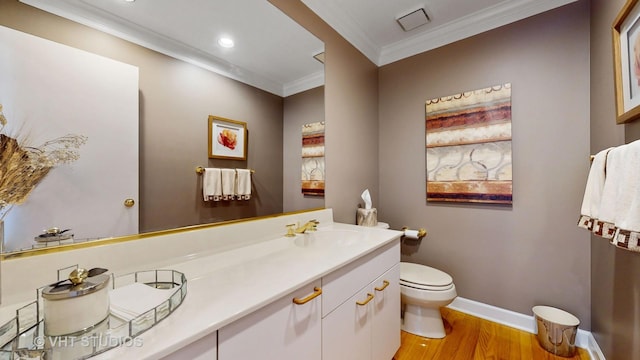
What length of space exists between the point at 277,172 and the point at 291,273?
29.0 inches

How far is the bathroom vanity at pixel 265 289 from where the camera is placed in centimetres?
58

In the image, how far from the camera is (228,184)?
47.5 inches

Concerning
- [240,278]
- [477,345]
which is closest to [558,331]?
[477,345]

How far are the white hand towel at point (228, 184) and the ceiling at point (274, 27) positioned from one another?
0.49 meters

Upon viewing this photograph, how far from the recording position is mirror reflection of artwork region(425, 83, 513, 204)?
5.87ft

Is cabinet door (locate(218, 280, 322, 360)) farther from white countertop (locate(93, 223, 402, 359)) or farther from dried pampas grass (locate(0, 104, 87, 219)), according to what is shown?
dried pampas grass (locate(0, 104, 87, 219))

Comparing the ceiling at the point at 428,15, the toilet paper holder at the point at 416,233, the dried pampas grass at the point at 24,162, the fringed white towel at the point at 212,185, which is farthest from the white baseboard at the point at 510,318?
the dried pampas grass at the point at 24,162

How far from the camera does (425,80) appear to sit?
7.08ft

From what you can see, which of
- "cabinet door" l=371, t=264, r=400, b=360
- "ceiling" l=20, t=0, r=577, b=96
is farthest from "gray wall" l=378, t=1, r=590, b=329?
"cabinet door" l=371, t=264, r=400, b=360

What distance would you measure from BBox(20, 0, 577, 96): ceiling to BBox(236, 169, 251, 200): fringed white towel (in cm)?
50

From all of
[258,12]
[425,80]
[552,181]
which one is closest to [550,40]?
[425,80]

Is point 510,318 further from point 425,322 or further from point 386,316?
point 386,316

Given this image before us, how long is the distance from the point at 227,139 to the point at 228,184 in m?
0.23

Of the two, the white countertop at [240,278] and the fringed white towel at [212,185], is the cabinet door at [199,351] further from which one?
the fringed white towel at [212,185]
